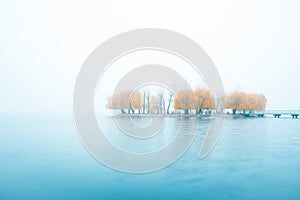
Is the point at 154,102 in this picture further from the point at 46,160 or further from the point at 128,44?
the point at 46,160

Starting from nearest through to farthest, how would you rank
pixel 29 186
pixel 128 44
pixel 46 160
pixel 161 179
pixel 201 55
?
pixel 29 186 < pixel 161 179 < pixel 46 160 < pixel 201 55 < pixel 128 44

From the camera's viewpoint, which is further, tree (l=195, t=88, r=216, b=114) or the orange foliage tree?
the orange foliage tree

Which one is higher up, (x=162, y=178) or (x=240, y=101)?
(x=240, y=101)

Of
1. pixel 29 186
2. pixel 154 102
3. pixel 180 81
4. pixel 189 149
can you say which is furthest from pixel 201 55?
pixel 154 102

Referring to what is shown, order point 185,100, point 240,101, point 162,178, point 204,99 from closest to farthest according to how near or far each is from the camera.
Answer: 1. point 162,178
2. point 185,100
3. point 204,99
4. point 240,101

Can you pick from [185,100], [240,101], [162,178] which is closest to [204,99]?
[185,100]

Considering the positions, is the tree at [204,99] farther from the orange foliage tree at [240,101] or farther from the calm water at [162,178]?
the calm water at [162,178]

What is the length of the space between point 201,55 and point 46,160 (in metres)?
15.9

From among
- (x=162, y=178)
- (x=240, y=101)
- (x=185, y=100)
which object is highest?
(x=240, y=101)

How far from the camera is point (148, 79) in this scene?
142 feet

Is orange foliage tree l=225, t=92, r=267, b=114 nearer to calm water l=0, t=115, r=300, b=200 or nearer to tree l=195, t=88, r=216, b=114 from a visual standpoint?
tree l=195, t=88, r=216, b=114

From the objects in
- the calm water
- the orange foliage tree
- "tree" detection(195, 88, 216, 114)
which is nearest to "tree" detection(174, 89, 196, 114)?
"tree" detection(195, 88, 216, 114)

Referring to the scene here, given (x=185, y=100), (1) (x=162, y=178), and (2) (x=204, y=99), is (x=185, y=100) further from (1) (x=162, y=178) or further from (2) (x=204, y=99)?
(1) (x=162, y=178)

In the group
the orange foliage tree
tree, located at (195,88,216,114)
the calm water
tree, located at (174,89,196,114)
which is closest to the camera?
→ the calm water
